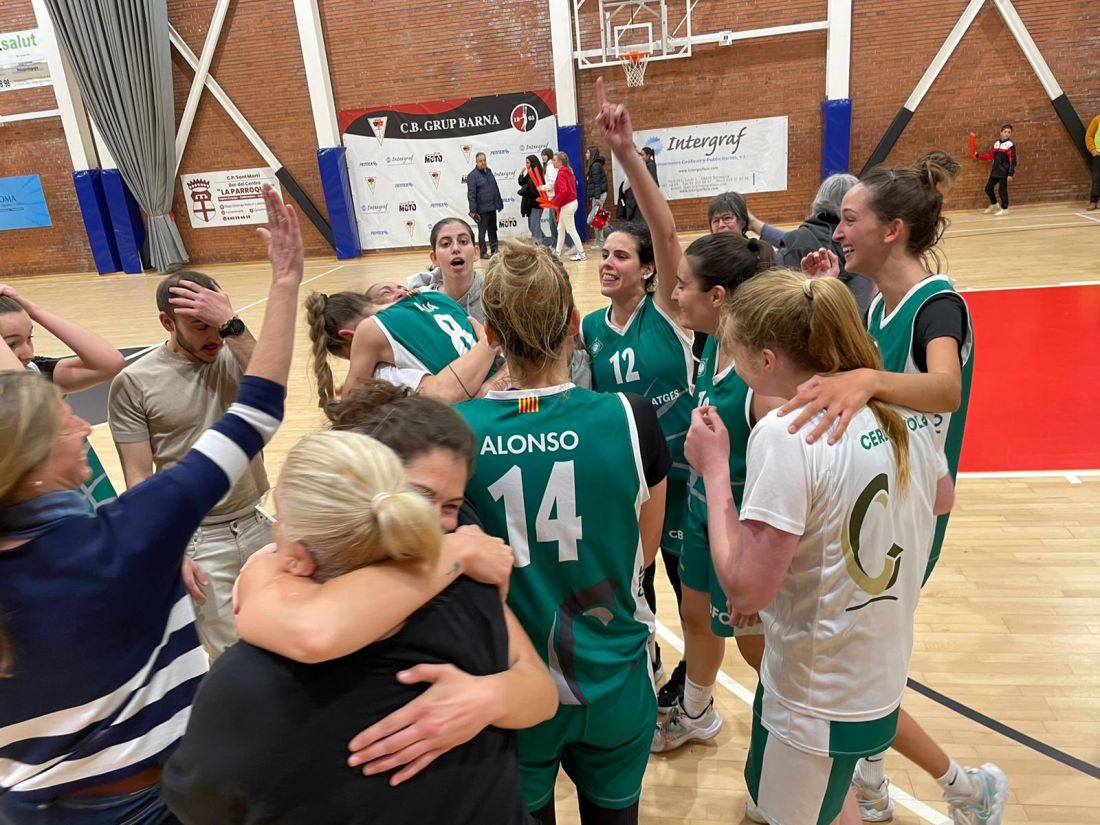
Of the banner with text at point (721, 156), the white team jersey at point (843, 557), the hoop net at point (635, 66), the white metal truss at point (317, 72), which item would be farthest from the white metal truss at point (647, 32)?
the white team jersey at point (843, 557)

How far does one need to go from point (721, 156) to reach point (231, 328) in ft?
42.2

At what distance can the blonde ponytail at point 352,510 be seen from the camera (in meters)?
0.98

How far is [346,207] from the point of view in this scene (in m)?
15.0

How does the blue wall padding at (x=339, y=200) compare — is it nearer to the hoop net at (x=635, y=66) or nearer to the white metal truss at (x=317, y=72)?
the white metal truss at (x=317, y=72)

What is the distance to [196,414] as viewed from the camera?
2.73 m

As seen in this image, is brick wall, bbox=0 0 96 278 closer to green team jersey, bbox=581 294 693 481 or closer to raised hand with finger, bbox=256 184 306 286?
green team jersey, bbox=581 294 693 481

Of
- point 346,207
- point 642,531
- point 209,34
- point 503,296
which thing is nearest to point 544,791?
point 642,531

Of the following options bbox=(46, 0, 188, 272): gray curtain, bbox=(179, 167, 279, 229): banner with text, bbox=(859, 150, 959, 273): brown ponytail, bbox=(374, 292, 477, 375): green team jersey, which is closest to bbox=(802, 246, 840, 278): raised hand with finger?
bbox=(859, 150, 959, 273): brown ponytail

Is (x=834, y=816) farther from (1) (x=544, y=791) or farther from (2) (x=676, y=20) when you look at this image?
(2) (x=676, y=20)

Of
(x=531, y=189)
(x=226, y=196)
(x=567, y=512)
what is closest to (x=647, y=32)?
(x=531, y=189)

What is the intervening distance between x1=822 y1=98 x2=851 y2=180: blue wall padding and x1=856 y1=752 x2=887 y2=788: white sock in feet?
41.8

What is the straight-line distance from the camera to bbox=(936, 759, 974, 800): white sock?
2.21 metres

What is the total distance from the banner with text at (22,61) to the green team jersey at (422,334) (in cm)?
1707

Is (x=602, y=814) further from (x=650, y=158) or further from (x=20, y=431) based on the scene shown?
(x=650, y=158)
